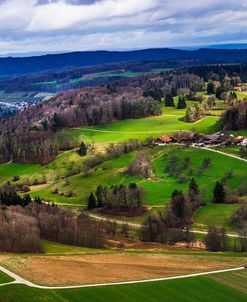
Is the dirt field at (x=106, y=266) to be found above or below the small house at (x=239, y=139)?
below

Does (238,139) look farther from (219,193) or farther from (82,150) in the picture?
(82,150)

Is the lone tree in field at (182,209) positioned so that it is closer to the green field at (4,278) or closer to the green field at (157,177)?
the green field at (157,177)

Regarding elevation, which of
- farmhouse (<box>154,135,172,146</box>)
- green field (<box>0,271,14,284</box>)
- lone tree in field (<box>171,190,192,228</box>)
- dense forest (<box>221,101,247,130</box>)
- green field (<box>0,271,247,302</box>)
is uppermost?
dense forest (<box>221,101,247,130</box>)

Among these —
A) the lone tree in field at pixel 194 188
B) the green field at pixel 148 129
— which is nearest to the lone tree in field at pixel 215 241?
the lone tree in field at pixel 194 188

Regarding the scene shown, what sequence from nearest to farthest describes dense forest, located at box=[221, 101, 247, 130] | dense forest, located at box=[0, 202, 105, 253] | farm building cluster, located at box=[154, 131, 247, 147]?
dense forest, located at box=[0, 202, 105, 253] → farm building cluster, located at box=[154, 131, 247, 147] → dense forest, located at box=[221, 101, 247, 130]

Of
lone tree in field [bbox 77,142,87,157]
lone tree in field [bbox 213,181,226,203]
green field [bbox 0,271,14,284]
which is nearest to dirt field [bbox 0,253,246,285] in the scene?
green field [bbox 0,271,14,284]

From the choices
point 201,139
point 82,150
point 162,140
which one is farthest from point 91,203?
point 82,150

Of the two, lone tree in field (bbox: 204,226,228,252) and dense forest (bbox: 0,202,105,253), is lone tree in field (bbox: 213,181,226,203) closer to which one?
lone tree in field (bbox: 204,226,228,252)
